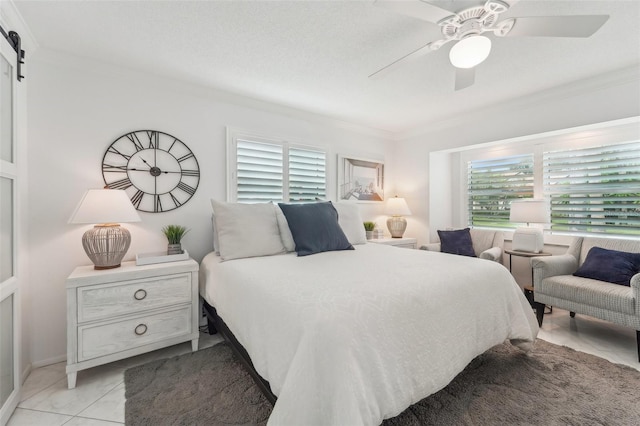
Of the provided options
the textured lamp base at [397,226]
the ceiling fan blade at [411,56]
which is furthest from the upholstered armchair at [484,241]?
the ceiling fan blade at [411,56]

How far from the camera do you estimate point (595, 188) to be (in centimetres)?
308

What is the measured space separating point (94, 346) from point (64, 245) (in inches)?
34.9

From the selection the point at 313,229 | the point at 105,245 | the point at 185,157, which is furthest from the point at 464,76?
the point at 105,245

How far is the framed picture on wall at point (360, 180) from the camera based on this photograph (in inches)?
155

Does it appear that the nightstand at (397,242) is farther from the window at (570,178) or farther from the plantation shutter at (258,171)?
the plantation shutter at (258,171)

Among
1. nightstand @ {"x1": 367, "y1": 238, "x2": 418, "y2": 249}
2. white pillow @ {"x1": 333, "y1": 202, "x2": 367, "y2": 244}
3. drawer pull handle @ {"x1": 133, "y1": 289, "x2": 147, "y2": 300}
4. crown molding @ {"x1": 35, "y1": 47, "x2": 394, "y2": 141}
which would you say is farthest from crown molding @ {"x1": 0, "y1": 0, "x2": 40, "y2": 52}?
nightstand @ {"x1": 367, "y1": 238, "x2": 418, "y2": 249}

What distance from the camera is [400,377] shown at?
1.25m

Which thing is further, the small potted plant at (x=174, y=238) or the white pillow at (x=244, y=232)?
the small potted plant at (x=174, y=238)

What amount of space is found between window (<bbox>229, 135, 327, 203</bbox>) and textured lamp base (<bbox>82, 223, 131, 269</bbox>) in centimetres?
113

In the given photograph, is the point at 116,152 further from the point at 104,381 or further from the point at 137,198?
the point at 104,381

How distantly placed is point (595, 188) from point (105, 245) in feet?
15.5

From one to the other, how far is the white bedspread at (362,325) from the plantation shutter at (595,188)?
1936 mm

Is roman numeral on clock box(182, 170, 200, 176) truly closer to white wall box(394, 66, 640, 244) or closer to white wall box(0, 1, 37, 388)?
white wall box(0, 1, 37, 388)

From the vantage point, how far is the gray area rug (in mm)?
1510
